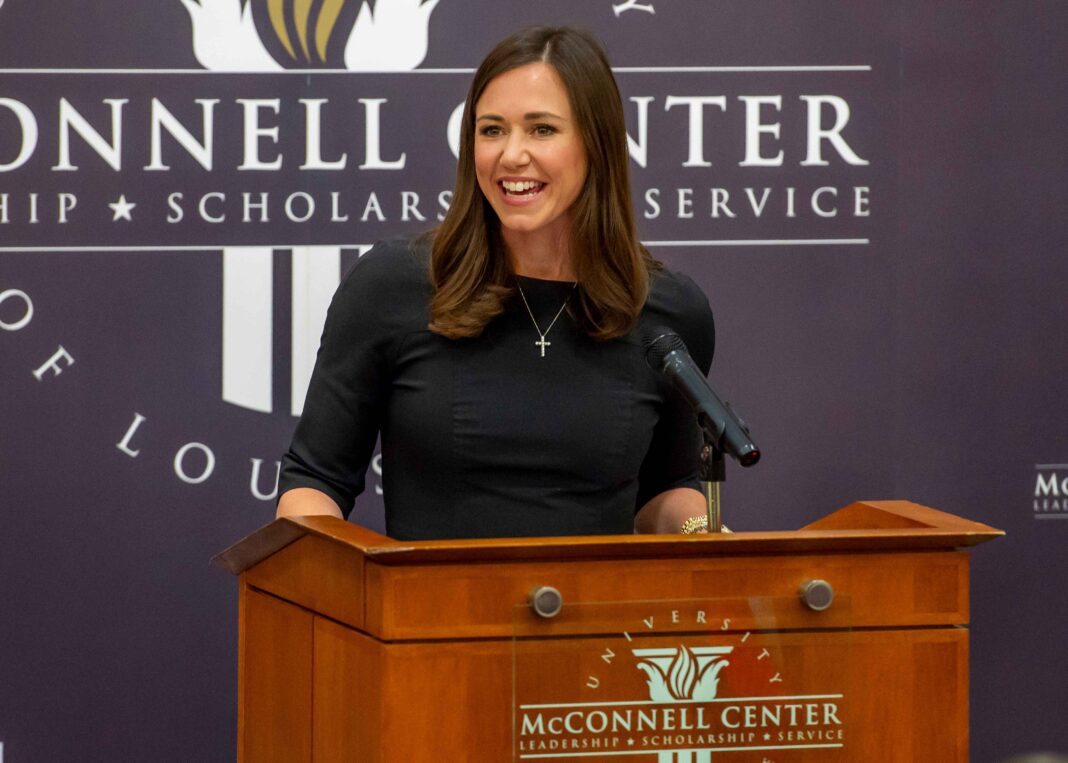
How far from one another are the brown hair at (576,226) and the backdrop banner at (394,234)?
1.04 meters

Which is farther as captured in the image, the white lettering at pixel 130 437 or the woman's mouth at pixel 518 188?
the white lettering at pixel 130 437

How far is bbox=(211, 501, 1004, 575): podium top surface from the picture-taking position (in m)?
1.47

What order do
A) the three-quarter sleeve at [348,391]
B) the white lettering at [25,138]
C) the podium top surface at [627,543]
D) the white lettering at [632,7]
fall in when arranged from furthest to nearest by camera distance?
the white lettering at [632,7], the white lettering at [25,138], the three-quarter sleeve at [348,391], the podium top surface at [627,543]

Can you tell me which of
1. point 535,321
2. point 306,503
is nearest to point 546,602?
point 306,503

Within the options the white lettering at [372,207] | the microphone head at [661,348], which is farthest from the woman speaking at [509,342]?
the white lettering at [372,207]

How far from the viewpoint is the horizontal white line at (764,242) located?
10.5ft

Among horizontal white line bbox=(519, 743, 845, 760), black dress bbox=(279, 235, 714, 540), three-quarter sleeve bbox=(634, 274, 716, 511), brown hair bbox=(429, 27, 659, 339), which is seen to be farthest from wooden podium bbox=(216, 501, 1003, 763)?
three-quarter sleeve bbox=(634, 274, 716, 511)

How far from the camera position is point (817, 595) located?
1.54 metres

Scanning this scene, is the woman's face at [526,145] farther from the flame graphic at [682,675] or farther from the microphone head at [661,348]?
the flame graphic at [682,675]

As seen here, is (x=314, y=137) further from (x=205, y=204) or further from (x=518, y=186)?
(x=518, y=186)

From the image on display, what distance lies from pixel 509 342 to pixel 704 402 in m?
0.54

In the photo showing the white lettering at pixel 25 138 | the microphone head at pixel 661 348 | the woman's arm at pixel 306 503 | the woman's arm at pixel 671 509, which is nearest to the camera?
the microphone head at pixel 661 348

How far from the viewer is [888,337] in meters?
3.24

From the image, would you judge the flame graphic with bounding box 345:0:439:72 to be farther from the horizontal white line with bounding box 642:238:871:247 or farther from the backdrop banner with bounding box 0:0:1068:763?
the horizontal white line with bounding box 642:238:871:247
